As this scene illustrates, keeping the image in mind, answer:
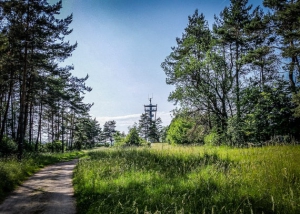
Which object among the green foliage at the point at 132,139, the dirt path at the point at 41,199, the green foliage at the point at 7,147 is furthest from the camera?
the green foliage at the point at 132,139

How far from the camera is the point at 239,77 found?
23219mm

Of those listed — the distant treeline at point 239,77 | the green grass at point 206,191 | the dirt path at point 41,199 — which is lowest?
the dirt path at point 41,199

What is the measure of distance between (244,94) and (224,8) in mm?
11685

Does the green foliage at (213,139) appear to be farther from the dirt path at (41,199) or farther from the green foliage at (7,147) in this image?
the green foliage at (7,147)

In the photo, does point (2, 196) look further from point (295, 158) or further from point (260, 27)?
point (260, 27)

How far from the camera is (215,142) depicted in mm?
20828

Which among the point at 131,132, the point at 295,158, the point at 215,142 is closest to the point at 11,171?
the point at 295,158

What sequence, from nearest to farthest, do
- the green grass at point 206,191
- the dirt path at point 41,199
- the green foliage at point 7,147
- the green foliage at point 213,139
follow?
the green grass at point 206,191, the dirt path at point 41,199, the green foliage at point 7,147, the green foliage at point 213,139

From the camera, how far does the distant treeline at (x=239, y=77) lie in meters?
17.0

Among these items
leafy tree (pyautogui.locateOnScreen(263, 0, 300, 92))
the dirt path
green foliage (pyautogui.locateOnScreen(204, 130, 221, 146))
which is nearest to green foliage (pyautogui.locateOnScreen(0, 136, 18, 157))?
the dirt path

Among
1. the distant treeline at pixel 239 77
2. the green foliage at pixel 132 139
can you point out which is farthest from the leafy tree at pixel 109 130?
the distant treeline at pixel 239 77

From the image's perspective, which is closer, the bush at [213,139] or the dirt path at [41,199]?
the dirt path at [41,199]

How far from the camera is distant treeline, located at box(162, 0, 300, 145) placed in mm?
17016

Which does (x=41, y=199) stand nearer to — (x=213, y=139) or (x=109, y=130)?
(x=213, y=139)
